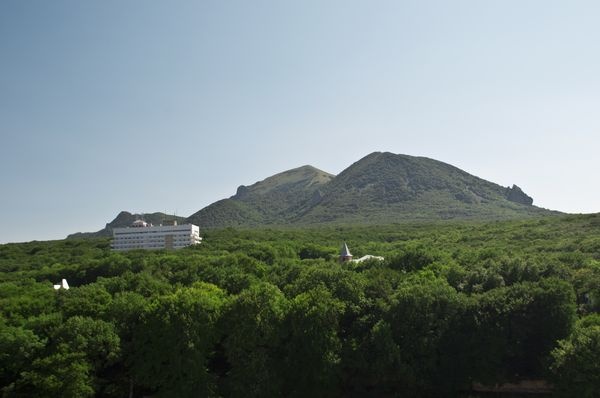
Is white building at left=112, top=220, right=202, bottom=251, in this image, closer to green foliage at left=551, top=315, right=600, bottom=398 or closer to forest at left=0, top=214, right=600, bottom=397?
forest at left=0, top=214, right=600, bottom=397

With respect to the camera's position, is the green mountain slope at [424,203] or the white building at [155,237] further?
the green mountain slope at [424,203]

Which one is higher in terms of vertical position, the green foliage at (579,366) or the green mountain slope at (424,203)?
the green mountain slope at (424,203)

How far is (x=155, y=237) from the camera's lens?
443 feet

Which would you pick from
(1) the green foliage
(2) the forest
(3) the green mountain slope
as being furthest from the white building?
(1) the green foliage

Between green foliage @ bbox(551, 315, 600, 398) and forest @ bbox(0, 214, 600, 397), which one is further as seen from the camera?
forest @ bbox(0, 214, 600, 397)

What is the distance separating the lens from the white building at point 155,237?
427 ft

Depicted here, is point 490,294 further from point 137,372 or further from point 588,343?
point 137,372

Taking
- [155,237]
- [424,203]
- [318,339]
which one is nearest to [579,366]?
[318,339]

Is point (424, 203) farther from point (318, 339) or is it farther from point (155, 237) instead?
→ point (318, 339)

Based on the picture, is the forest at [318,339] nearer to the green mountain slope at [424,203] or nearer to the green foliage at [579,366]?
the green foliage at [579,366]

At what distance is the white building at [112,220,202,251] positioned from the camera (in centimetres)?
13025

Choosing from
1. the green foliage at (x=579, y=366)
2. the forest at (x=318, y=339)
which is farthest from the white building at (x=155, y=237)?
the green foliage at (x=579, y=366)

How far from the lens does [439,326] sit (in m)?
43.0

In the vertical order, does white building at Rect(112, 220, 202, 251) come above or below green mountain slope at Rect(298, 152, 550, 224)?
below
